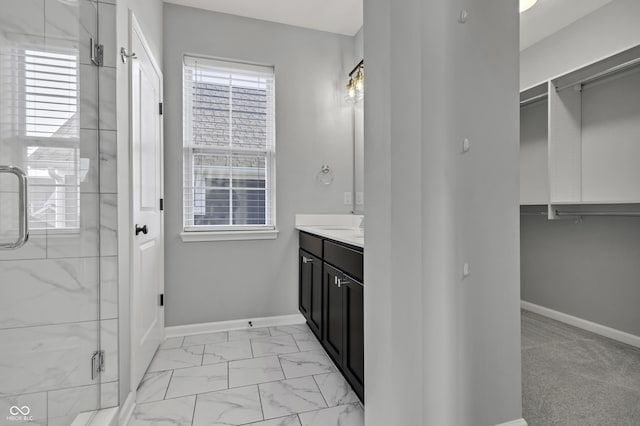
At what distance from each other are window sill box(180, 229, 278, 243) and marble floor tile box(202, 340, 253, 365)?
2.90 feet

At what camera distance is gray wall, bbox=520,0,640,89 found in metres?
2.37

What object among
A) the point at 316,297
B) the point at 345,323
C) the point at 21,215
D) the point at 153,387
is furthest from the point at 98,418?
the point at 316,297

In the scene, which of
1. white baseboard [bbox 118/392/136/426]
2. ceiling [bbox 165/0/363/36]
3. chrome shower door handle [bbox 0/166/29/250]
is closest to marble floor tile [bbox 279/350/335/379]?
white baseboard [bbox 118/392/136/426]

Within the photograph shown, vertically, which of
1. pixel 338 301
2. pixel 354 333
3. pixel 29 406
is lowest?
pixel 29 406

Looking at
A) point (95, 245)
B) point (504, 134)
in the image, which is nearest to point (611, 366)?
point (504, 134)

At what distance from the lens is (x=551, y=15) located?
2.64m

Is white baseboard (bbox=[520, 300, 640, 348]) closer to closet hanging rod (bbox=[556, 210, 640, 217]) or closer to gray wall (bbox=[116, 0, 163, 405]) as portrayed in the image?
closet hanging rod (bbox=[556, 210, 640, 217])

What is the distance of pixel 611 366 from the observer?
213 cm

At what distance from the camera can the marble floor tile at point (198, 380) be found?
1.88 meters

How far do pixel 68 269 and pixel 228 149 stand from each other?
1710 millimetres

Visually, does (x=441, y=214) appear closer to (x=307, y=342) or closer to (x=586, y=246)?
(x=307, y=342)

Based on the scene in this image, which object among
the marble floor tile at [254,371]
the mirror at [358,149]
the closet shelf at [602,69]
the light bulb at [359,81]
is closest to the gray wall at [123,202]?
the marble floor tile at [254,371]

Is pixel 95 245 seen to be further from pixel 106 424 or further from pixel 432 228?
pixel 432 228

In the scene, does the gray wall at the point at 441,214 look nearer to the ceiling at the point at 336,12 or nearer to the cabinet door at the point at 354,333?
the cabinet door at the point at 354,333
